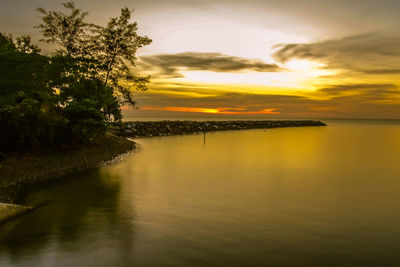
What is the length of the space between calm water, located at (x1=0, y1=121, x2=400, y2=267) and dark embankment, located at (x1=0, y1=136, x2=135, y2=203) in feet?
4.01

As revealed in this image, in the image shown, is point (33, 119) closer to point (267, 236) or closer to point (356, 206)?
point (267, 236)

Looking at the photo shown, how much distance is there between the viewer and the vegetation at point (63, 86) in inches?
704

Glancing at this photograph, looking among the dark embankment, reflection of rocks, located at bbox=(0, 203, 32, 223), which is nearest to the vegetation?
the dark embankment

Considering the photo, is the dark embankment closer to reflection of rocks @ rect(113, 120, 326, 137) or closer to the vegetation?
the vegetation

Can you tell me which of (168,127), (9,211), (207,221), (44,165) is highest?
(168,127)

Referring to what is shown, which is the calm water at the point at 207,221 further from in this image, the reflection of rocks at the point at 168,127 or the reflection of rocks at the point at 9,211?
the reflection of rocks at the point at 168,127

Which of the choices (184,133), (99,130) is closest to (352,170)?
(99,130)

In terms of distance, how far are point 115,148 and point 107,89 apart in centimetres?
517

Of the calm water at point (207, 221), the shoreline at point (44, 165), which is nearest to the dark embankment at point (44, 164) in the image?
the shoreline at point (44, 165)

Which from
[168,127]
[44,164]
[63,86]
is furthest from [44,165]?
[168,127]

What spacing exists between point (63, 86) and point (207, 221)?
710 inches

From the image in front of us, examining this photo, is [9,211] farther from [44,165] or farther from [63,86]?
[63,86]

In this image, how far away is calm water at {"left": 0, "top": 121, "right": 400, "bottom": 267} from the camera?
7758mm

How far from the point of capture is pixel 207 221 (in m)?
10.5
